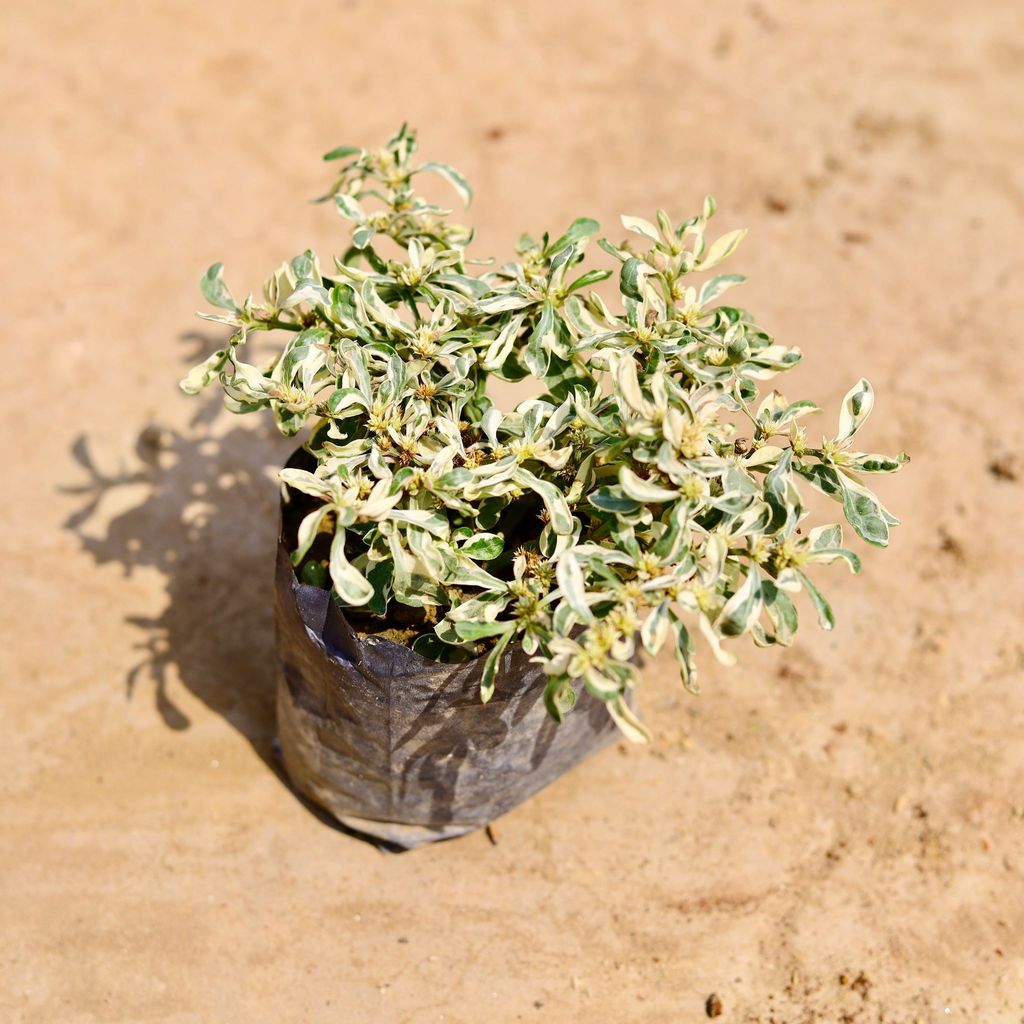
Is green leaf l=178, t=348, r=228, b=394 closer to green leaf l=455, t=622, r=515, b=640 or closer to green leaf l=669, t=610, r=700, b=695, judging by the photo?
green leaf l=455, t=622, r=515, b=640

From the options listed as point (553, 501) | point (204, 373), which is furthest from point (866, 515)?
point (204, 373)

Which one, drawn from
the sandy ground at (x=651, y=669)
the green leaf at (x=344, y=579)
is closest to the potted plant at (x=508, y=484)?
the green leaf at (x=344, y=579)

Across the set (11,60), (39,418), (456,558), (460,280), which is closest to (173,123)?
(11,60)

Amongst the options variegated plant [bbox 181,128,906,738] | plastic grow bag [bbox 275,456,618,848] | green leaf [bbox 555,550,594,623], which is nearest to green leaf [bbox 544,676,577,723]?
variegated plant [bbox 181,128,906,738]

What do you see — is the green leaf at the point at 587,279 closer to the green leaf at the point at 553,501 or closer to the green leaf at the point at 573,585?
the green leaf at the point at 553,501

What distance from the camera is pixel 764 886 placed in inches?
98.3

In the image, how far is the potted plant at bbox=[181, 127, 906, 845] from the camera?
5.90ft

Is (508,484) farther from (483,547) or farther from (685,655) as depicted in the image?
(685,655)

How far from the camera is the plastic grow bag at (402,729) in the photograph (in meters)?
2.05

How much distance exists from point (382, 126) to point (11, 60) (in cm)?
146

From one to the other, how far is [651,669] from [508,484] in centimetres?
119

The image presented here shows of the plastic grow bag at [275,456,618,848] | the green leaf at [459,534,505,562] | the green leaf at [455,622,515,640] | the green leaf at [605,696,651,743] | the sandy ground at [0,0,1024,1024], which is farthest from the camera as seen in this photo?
the sandy ground at [0,0,1024,1024]

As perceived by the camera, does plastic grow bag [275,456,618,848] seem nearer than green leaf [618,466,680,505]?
No

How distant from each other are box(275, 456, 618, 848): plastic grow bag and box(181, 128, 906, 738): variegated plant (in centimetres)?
10
